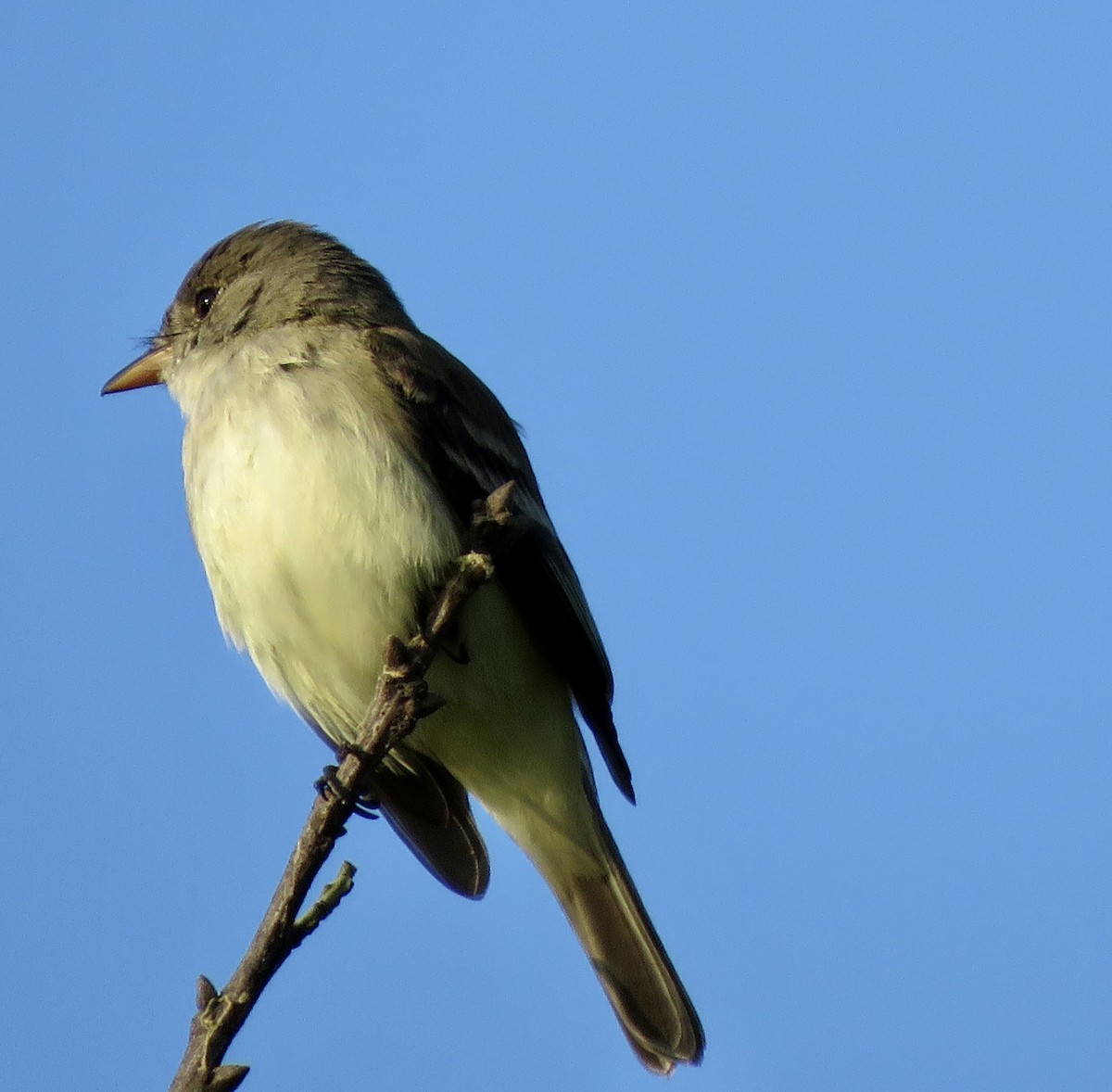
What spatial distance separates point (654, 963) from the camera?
5355 mm

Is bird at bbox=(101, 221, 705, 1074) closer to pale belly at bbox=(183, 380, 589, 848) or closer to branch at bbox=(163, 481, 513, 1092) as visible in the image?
Result: pale belly at bbox=(183, 380, 589, 848)

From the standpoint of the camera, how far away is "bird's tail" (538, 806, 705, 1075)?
17.1 feet

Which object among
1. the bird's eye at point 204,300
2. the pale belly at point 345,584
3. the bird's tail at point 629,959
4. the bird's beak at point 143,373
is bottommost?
the bird's tail at point 629,959

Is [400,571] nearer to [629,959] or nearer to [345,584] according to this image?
[345,584]

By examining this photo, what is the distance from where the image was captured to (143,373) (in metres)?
6.00

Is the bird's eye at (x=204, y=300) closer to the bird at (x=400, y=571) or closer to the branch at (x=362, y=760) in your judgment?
the bird at (x=400, y=571)

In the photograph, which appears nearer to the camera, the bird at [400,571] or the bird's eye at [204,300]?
the bird at [400,571]

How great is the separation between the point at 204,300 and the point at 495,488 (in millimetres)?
1753

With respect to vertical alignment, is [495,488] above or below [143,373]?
below

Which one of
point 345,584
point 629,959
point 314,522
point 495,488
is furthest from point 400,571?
point 629,959

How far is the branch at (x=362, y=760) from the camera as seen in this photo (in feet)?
11.3

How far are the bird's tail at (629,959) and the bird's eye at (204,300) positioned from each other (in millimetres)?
2433

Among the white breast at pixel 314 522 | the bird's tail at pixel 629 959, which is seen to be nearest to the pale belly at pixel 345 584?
the white breast at pixel 314 522

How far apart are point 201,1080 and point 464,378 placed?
9.77 ft
